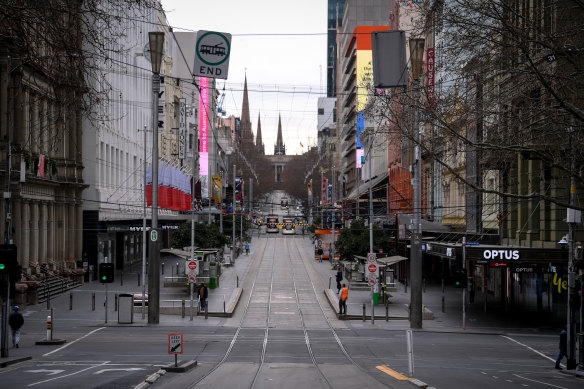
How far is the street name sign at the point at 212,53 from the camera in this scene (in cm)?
2309

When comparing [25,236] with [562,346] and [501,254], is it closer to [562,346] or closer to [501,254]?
[501,254]

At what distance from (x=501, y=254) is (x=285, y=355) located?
12453 mm

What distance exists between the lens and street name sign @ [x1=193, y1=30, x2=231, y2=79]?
23.1m

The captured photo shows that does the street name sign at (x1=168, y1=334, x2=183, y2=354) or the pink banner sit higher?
the pink banner

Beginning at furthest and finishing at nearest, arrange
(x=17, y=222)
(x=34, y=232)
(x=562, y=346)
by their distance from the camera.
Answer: (x=34, y=232)
(x=17, y=222)
(x=562, y=346)

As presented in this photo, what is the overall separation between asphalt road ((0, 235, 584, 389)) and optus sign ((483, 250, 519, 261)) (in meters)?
3.25

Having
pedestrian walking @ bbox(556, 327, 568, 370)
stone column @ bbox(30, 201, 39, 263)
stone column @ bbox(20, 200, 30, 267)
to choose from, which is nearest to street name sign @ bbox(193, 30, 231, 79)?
pedestrian walking @ bbox(556, 327, 568, 370)

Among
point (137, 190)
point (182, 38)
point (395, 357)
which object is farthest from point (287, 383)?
point (182, 38)

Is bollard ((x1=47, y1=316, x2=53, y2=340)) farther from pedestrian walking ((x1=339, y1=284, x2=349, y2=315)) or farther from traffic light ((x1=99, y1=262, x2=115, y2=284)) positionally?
pedestrian walking ((x1=339, y1=284, x2=349, y2=315))

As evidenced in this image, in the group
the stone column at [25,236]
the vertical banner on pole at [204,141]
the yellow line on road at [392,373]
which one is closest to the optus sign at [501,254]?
the yellow line on road at [392,373]

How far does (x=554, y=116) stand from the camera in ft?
50.2

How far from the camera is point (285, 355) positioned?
25.4m

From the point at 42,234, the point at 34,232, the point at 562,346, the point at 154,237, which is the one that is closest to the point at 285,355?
the point at 562,346

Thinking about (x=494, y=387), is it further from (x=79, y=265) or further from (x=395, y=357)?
(x=79, y=265)
